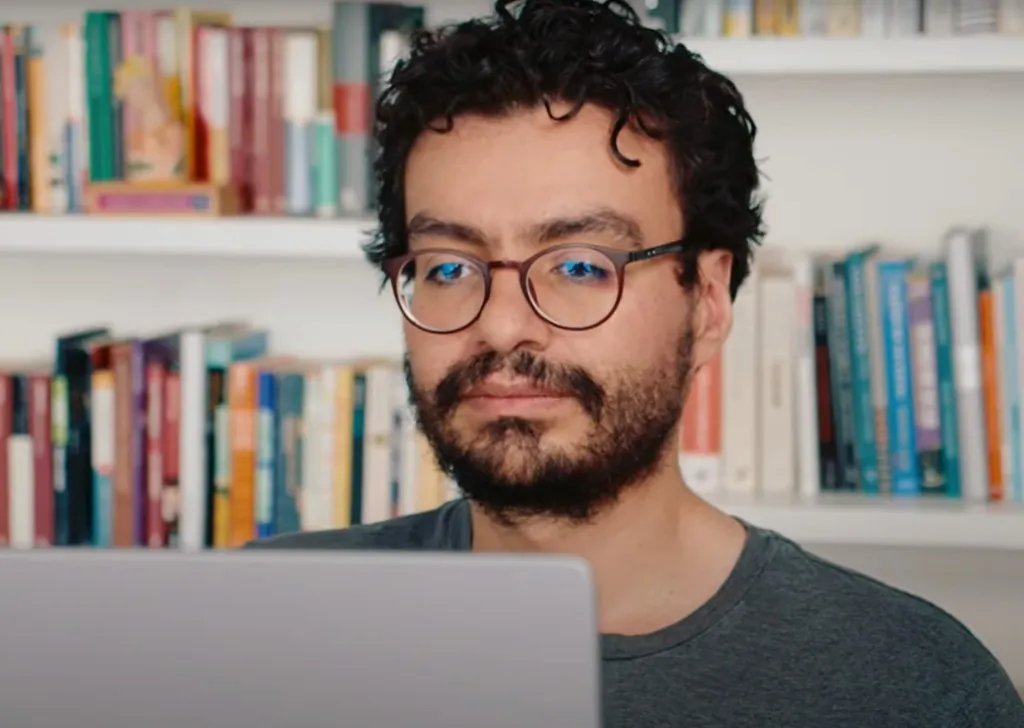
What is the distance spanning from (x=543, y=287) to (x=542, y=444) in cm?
11

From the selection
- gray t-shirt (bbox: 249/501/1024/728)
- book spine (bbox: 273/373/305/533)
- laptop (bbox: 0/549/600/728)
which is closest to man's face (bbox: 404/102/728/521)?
gray t-shirt (bbox: 249/501/1024/728)

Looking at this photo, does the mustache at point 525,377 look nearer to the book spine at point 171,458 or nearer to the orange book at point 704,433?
the orange book at point 704,433

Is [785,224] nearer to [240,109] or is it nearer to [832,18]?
[832,18]

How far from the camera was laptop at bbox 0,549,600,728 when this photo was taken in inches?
19.9

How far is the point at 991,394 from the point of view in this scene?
5.79 feet

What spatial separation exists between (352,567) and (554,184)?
633 mm

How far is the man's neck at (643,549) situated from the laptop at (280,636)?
631 mm

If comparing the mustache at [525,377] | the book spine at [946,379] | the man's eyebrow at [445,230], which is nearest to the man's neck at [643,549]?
the mustache at [525,377]

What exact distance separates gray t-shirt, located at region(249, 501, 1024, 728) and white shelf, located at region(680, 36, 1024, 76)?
696mm

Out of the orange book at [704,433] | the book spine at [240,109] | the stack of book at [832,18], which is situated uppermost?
the stack of book at [832,18]

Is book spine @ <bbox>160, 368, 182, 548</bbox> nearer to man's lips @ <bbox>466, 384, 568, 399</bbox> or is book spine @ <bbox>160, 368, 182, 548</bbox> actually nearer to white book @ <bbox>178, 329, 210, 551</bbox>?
white book @ <bbox>178, 329, 210, 551</bbox>

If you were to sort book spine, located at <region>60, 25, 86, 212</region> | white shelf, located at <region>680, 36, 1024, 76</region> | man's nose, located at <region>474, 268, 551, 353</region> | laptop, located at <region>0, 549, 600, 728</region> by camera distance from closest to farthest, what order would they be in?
laptop, located at <region>0, 549, 600, 728</region>, man's nose, located at <region>474, 268, 551, 353</region>, white shelf, located at <region>680, 36, 1024, 76</region>, book spine, located at <region>60, 25, 86, 212</region>

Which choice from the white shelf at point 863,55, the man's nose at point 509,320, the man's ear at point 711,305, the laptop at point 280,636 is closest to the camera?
the laptop at point 280,636

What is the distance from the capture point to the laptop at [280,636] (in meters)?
0.51
